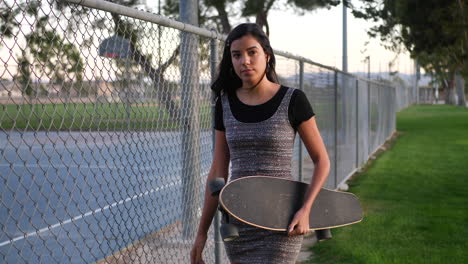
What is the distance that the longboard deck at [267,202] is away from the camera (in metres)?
2.82

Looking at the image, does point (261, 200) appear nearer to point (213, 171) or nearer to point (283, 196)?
point (283, 196)

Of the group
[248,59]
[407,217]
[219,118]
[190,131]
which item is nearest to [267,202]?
[219,118]

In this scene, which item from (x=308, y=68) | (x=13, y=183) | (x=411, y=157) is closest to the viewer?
(x=308, y=68)

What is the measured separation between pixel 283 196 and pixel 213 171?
0.43 meters

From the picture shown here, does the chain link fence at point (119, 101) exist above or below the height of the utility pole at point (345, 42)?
below

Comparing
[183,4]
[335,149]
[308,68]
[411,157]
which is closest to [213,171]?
[183,4]

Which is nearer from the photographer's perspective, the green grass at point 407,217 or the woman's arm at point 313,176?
the woman's arm at point 313,176

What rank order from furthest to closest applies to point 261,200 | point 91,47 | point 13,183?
1. point 13,183
2. point 91,47
3. point 261,200

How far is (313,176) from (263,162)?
0.22 meters

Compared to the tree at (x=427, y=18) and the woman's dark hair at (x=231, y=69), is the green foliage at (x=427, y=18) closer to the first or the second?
the tree at (x=427, y=18)

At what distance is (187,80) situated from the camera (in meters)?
5.00

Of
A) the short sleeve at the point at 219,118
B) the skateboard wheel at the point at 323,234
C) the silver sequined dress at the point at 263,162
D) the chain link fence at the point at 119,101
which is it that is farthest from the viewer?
the short sleeve at the point at 219,118

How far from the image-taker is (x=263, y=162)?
2.96 meters

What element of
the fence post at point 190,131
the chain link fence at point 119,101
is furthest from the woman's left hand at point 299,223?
the fence post at point 190,131
